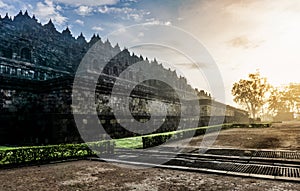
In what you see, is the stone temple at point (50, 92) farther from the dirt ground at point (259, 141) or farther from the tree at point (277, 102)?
the tree at point (277, 102)

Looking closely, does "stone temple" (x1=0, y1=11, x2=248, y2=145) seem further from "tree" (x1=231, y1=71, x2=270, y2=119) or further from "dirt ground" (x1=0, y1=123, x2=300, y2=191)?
"tree" (x1=231, y1=71, x2=270, y2=119)

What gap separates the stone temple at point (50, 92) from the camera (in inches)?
455

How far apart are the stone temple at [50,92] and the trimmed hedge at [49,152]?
2064 mm

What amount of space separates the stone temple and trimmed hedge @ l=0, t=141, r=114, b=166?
2064mm

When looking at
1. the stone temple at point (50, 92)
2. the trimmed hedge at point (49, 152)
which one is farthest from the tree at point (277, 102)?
the trimmed hedge at point (49, 152)

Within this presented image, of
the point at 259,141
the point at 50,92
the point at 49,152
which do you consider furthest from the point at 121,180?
the point at 259,141

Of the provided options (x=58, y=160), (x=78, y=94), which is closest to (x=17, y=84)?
(x=78, y=94)

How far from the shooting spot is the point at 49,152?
27.6 feet

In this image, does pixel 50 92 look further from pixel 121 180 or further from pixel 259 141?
pixel 259 141

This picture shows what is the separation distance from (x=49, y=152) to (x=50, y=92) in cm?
502

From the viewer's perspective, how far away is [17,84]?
1309 centimetres

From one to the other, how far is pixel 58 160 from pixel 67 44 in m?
17.3

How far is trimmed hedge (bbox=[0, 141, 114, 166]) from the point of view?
24.6 feet

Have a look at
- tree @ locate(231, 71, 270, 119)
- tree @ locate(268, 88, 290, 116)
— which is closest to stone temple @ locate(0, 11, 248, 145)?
tree @ locate(231, 71, 270, 119)
